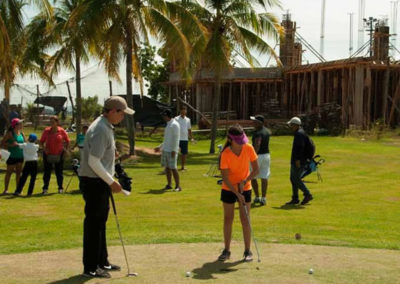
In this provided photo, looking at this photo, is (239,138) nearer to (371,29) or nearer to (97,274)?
(97,274)

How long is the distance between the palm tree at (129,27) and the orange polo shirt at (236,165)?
13.8m

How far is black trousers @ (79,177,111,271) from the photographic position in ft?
22.0

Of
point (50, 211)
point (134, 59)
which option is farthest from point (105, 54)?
point (50, 211)

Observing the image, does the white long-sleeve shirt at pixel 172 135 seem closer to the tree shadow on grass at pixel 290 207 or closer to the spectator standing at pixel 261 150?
the spectator standing at pixel 261 150

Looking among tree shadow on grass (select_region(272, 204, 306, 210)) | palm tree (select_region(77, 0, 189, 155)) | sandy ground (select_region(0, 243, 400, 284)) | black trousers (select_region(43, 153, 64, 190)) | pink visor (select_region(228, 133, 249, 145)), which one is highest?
palm tree (select_region(77, 0, 189, 155))

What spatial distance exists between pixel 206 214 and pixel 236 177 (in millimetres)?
3924

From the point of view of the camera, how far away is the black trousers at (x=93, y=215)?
6.69m

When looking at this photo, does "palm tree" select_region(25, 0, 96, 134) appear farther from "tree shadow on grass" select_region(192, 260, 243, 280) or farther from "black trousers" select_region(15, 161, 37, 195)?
"tree shadow on grass" select_region(192, 260, 243, 280)

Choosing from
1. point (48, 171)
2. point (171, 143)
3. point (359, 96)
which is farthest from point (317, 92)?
point (48, 171)

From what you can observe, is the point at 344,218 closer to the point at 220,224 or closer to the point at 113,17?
the point at 220,224

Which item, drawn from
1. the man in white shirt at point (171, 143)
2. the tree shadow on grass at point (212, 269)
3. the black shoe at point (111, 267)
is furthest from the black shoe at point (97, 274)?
the man in white shirt at point (171, 143)

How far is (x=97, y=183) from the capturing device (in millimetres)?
6699

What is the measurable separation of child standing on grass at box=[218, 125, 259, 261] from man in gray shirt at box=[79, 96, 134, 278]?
1.45 meters

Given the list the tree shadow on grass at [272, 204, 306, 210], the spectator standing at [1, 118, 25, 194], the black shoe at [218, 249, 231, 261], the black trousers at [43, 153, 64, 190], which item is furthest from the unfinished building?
the black shoe at [218, 249, 231, 261]
